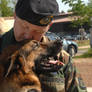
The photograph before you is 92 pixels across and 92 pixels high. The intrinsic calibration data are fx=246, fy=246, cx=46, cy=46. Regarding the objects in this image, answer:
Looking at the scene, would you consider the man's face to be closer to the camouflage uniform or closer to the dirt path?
the camouflage uniform

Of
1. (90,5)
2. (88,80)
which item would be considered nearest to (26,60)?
(88,80)

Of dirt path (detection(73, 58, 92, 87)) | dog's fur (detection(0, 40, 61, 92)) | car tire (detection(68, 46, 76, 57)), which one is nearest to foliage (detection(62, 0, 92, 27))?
car tire (detection(68, 46, 76, 57))

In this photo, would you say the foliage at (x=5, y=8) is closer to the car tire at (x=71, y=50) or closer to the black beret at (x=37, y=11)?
the car tire at (x=71, y=50)

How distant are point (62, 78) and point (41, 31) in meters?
0.59

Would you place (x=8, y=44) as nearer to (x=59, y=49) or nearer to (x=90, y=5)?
(x=59, y=49)

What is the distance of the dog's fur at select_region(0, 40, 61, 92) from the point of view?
9.36 feet

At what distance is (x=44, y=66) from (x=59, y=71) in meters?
0.19

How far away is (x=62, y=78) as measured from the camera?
284 cm

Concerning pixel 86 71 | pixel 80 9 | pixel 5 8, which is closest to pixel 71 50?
pixel 86 71

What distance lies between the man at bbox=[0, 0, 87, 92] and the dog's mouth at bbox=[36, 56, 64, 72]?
5 centimetres

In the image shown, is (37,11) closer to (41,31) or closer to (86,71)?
(41,31)

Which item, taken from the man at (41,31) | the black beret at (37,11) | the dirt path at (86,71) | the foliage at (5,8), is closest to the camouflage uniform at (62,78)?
the man at (41,31)

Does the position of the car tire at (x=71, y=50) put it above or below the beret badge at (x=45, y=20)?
below

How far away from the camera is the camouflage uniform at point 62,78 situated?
279 cm
